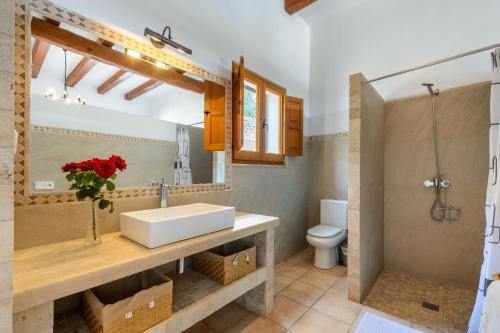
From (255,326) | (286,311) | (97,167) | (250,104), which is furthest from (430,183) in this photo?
(97,167)

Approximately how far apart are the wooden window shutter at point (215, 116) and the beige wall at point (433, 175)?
1.93m

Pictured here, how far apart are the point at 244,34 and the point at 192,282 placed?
7.64 feet

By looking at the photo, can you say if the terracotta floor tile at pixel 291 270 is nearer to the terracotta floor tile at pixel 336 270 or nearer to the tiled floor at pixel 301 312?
the tiled floor at pixel 301 312

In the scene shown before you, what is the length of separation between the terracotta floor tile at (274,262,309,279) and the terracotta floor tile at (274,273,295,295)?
6 centimetres

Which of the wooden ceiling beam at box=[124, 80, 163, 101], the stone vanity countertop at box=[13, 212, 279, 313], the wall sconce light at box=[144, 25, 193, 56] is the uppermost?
the wall sconce light at box=[144, 25, 193, 56]

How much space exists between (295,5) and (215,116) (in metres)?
1.95

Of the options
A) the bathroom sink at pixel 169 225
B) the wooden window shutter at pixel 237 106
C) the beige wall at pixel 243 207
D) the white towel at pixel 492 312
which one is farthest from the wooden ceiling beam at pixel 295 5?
the white towel at pixel 492 312

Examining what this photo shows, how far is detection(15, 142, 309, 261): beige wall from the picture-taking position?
125cm

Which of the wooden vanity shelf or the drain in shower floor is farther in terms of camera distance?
the drain in shower floor

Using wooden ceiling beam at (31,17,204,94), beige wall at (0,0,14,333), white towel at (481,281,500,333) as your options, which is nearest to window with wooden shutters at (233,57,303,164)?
wooden ceiling beam at (31,17,204,94)

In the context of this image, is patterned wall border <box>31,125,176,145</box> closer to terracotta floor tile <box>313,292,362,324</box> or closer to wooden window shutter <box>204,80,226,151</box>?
wooden window shutter <box>204,80,226,151</box>

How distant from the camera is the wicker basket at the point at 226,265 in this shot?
1653 mm

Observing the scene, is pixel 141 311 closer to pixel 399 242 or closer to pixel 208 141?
pixel 208 141

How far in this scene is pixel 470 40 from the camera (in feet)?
7.92
